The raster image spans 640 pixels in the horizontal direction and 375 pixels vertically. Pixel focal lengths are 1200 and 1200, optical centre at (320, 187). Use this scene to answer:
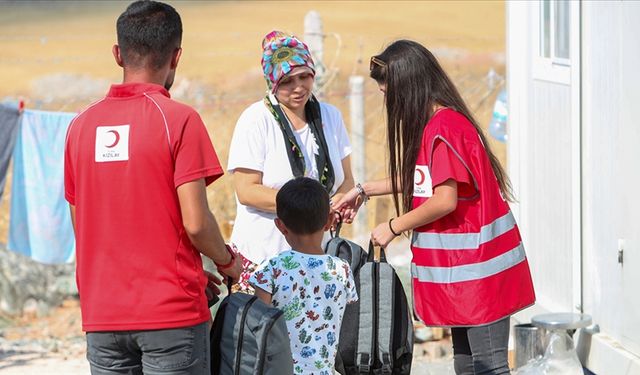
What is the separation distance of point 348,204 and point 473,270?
2.31 ft

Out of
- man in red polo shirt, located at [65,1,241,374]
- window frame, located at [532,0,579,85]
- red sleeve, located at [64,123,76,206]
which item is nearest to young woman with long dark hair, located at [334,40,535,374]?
man in red polo shirt, located at [65,1,241,374]

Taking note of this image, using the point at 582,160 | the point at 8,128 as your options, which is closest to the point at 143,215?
the point at 582,160

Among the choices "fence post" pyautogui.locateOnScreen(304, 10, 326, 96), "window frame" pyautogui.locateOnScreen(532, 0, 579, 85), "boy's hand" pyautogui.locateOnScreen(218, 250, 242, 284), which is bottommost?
"boy's hand" pyautogui.locateOnScreen(218, 250, 242, 284)

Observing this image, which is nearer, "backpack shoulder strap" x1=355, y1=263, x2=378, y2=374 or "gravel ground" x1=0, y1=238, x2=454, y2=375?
"backpack shoulder strap" x1=355, y1=263, x2=378, y2=374

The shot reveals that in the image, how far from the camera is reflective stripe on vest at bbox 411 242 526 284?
14.2ft

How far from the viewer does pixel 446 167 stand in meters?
4.24

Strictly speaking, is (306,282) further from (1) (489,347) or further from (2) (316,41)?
(2) (316,41)

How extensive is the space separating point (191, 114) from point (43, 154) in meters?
5.94

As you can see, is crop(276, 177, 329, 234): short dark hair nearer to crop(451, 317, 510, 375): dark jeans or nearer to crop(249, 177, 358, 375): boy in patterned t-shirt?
crop(249, 177, 358, 375): boy in patterned t-shirt

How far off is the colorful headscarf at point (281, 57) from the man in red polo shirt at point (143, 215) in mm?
1268

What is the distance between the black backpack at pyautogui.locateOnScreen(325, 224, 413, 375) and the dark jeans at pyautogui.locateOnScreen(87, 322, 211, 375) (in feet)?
3.60

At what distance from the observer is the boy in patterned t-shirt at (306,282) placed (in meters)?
4.00

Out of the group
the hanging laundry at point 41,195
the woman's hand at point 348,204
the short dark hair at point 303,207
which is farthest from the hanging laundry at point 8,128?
the short dark hair at point 303,207

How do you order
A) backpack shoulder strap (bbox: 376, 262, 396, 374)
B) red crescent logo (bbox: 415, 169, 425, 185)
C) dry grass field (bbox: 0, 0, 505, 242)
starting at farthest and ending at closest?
dry grass field (bbox: 0, 0, 505, 242) → backpack shoulder strap (bbox: 376, 262, 396, 374) → red crescent logo (bbox: 415, 169, 425, 185)
